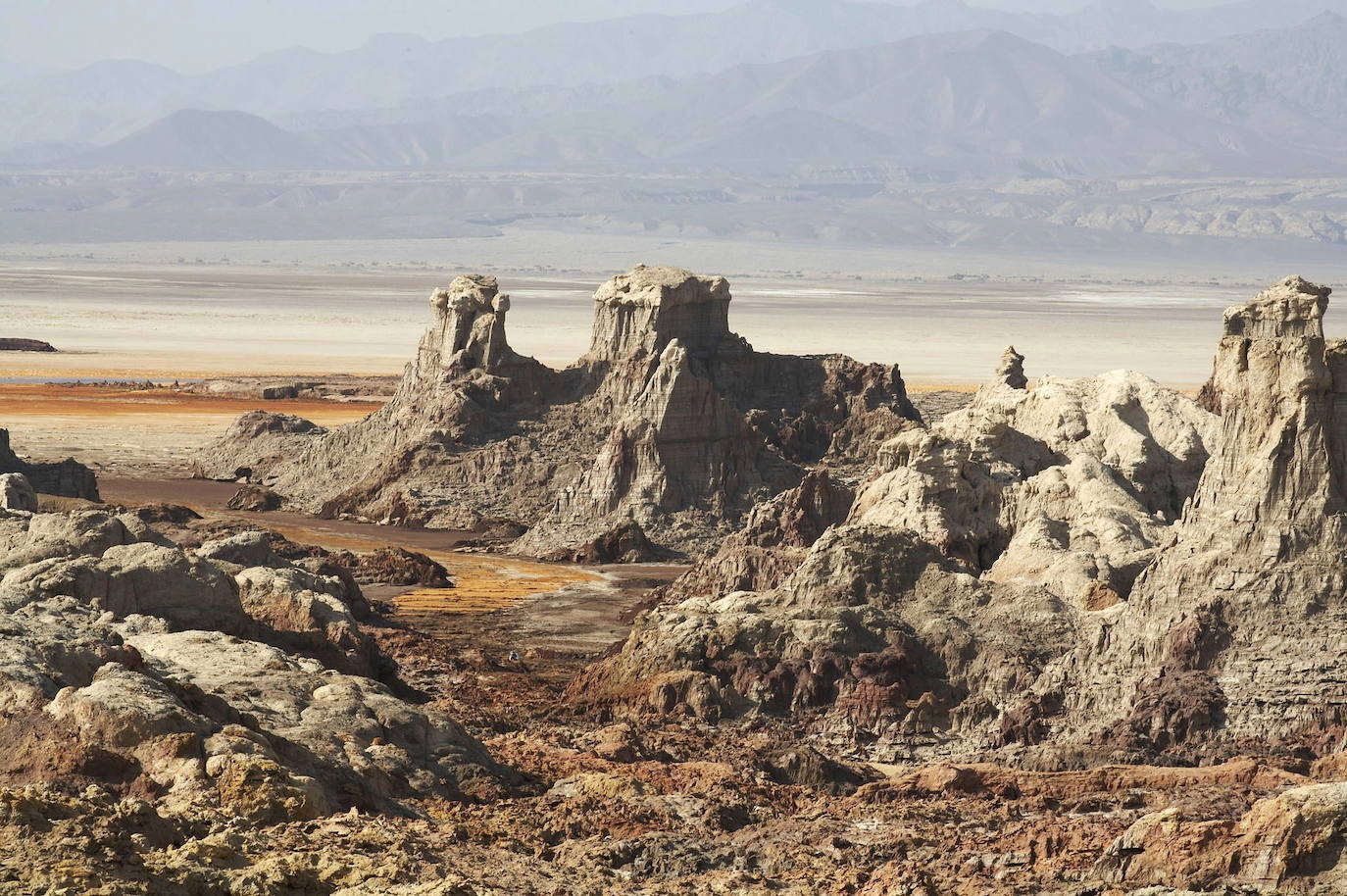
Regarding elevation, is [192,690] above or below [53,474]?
above

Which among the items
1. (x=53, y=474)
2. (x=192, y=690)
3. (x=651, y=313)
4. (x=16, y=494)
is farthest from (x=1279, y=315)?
(x=53, y=474)

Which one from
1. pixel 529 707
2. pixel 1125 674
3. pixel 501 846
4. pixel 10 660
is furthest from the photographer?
pixel 529 707

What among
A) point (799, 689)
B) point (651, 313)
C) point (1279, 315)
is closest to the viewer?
point (799, 689)

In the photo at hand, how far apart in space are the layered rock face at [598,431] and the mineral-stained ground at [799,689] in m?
2.05

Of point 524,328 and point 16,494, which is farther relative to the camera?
point 524,328

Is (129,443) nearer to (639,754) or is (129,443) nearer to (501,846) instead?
(639,754)

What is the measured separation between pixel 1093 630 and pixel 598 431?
26.4 meters

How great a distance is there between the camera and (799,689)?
25.5 m

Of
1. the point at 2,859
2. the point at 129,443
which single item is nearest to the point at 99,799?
the point at 2,859

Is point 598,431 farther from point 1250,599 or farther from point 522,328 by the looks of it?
point 522,328

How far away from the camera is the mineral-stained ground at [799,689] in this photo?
15719 millimetres

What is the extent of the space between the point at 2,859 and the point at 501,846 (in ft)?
15.3

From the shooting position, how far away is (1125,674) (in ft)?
79.2

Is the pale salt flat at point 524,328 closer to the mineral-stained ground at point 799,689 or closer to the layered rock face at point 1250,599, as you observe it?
the mineral-stained ground at point 799,689
